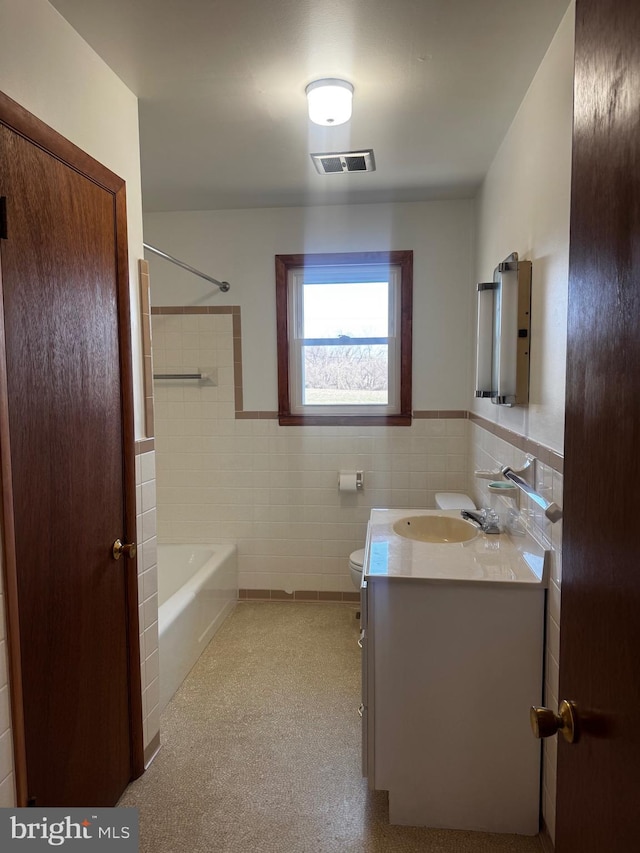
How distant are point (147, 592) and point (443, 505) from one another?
166 cm

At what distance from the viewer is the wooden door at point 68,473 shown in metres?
1.31

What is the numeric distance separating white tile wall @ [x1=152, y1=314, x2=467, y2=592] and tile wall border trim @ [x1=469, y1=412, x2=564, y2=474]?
0.73 m

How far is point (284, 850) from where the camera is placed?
5.37ft

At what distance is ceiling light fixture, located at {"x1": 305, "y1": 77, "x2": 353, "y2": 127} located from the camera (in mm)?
1850

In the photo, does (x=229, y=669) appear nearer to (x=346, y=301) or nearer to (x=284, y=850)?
(x=284, y=850)

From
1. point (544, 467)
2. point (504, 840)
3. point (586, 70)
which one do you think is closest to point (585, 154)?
point (586, 70)

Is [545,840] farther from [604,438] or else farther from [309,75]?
[309,75]

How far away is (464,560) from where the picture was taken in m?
1.87

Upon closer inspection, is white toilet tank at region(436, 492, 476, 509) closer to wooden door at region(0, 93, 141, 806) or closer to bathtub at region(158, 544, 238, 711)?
bathtub at region(158, 544, 238, 711)

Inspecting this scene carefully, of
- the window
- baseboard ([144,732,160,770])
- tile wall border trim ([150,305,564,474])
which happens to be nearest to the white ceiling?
the window

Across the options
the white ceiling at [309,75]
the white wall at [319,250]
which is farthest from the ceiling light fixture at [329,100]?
the white wall at [319,250]

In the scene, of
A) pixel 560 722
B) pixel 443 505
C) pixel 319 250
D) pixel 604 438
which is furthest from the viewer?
pixel 319 250

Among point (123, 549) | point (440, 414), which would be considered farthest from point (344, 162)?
point (123, 549)

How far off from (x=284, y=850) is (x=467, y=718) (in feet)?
2.31
